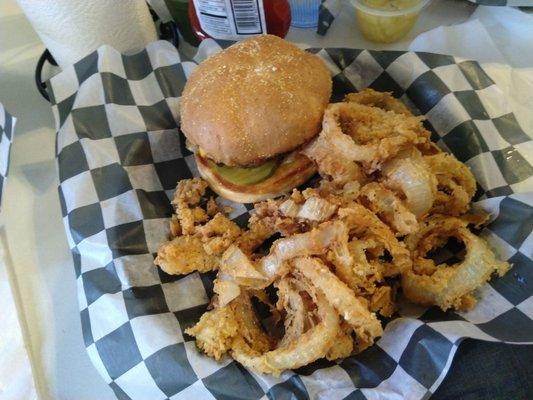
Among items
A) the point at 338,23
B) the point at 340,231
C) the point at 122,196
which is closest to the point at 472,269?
the point at 340,231

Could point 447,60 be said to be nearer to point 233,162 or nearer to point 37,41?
point 233,162

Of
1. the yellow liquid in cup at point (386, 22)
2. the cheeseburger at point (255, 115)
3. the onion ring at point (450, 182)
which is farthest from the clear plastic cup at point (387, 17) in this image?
the onion ring at point (450, 182)

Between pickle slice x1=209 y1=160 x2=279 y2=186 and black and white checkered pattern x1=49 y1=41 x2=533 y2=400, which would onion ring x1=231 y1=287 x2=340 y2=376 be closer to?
black and white checkered pattern x1=49 y1=41 x2=533 y2=400

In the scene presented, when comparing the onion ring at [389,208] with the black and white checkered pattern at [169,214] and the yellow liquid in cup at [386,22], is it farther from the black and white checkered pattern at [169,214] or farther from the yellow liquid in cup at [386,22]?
the yellow liquid in cup at [386,22]

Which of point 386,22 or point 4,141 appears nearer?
point 4,141

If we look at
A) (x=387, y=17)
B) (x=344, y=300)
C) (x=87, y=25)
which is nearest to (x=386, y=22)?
(x=387, y=17)

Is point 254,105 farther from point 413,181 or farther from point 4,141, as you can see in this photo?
point 4,141
